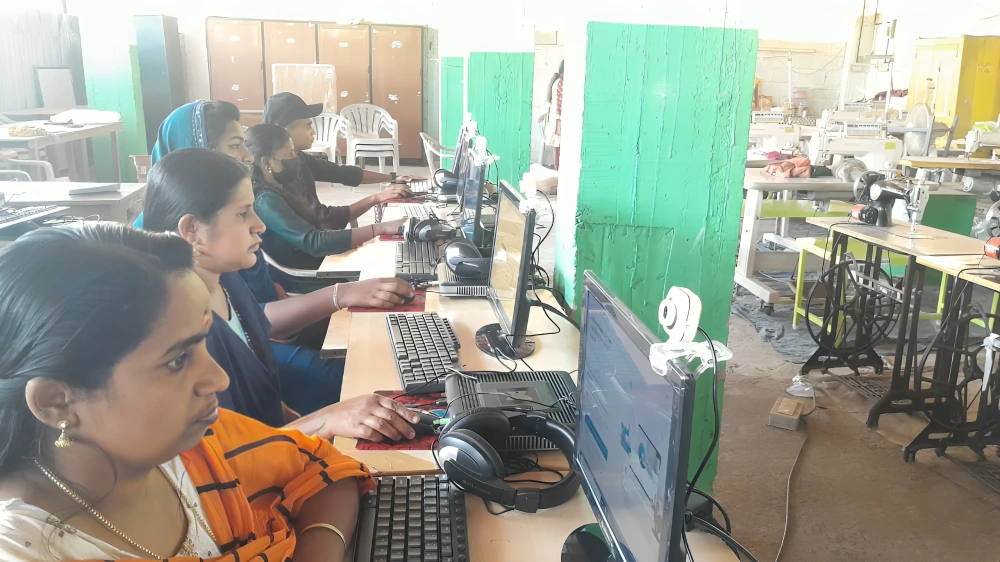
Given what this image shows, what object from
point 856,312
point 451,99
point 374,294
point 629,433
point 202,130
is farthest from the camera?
point 451,99

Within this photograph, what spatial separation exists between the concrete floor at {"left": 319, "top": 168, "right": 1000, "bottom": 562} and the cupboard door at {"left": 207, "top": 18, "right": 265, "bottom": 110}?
7406 millimetres

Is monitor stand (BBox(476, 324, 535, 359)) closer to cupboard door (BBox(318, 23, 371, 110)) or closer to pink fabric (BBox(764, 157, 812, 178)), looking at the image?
pink fabric (BBox(764, 157, 812, 178))

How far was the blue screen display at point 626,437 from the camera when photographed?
67 cm

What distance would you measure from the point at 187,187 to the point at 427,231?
1416 millimetres

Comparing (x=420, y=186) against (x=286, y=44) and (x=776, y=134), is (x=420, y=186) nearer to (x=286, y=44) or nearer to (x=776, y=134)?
(x=776, y=134)

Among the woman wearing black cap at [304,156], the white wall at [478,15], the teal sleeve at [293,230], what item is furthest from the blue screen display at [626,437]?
the woman wearing black cap at [304,156]

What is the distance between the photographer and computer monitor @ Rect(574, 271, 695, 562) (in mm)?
649

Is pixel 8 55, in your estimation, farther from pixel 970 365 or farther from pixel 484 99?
pixel 970 365

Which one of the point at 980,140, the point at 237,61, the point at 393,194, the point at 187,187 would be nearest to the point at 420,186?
the point at 393,194

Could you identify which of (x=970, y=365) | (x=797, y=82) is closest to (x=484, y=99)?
(x=970, y=365)

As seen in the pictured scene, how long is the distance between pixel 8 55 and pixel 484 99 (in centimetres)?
566

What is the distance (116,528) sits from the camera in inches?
27.1

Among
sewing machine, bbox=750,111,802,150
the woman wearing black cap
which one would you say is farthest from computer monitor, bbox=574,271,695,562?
sewing machine, bbox=750,111,802,150

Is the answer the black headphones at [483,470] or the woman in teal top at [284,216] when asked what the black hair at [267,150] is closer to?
the woman in teal top at [284,216]
